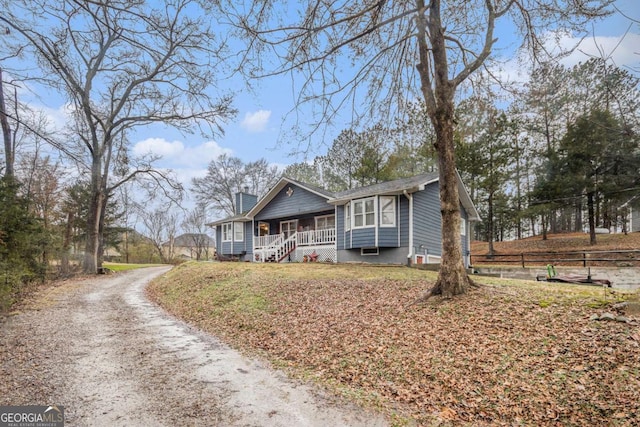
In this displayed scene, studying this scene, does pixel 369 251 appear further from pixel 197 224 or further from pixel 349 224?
pixel 197 224

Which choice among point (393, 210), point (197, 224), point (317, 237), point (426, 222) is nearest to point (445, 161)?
point (393, 210)

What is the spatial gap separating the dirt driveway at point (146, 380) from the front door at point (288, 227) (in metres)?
14.1

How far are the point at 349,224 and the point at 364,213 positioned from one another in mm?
1241

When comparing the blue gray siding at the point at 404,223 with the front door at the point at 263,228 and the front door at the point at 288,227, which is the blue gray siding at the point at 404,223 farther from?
the front door at the point at 263,228

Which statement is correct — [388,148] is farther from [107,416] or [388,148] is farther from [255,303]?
[107,416]

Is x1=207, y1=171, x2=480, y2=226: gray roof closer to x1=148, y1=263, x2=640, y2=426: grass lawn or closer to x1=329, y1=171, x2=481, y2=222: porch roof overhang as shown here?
x1=329, y1=171, x2=481, y2=222: porch roof overhang

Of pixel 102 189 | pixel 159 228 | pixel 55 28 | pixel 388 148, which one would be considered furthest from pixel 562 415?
pixel 159 228

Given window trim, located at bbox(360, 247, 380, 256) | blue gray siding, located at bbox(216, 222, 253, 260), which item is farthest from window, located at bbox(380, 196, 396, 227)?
blue gray siding, located at bbox(216, 222, 253, 260)

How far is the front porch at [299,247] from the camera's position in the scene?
1805cm

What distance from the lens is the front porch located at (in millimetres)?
18047

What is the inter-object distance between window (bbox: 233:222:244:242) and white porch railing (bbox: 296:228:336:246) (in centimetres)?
612

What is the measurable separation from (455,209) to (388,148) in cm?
240

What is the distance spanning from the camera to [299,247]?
1948 cm

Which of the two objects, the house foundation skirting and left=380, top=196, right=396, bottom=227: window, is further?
the house foundation skirting
